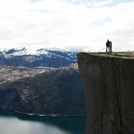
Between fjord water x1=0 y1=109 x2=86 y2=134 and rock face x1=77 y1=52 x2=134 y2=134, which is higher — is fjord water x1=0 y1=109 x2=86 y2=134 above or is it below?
below

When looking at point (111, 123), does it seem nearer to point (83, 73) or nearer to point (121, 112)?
point (121, 112)

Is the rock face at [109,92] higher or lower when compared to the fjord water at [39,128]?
higher

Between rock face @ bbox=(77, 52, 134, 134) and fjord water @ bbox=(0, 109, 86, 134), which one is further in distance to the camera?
fjord water @ bbox=(0, 109, 86, 134)

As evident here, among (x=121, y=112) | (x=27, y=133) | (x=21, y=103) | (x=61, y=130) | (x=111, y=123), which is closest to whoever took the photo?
(x=121, y=112)

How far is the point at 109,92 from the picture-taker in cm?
1628

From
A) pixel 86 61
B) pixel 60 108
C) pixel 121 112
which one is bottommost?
pixel 60 108

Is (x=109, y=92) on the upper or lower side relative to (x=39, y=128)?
upper

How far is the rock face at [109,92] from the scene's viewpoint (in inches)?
579

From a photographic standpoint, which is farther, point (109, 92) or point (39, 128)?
point (39, 128)

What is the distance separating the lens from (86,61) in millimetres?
19516

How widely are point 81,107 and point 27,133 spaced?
259 ft

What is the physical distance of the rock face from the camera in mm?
14695

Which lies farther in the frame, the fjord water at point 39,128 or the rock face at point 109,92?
the fjord water at point 39,128

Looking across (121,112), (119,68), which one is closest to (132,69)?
(119,68)
